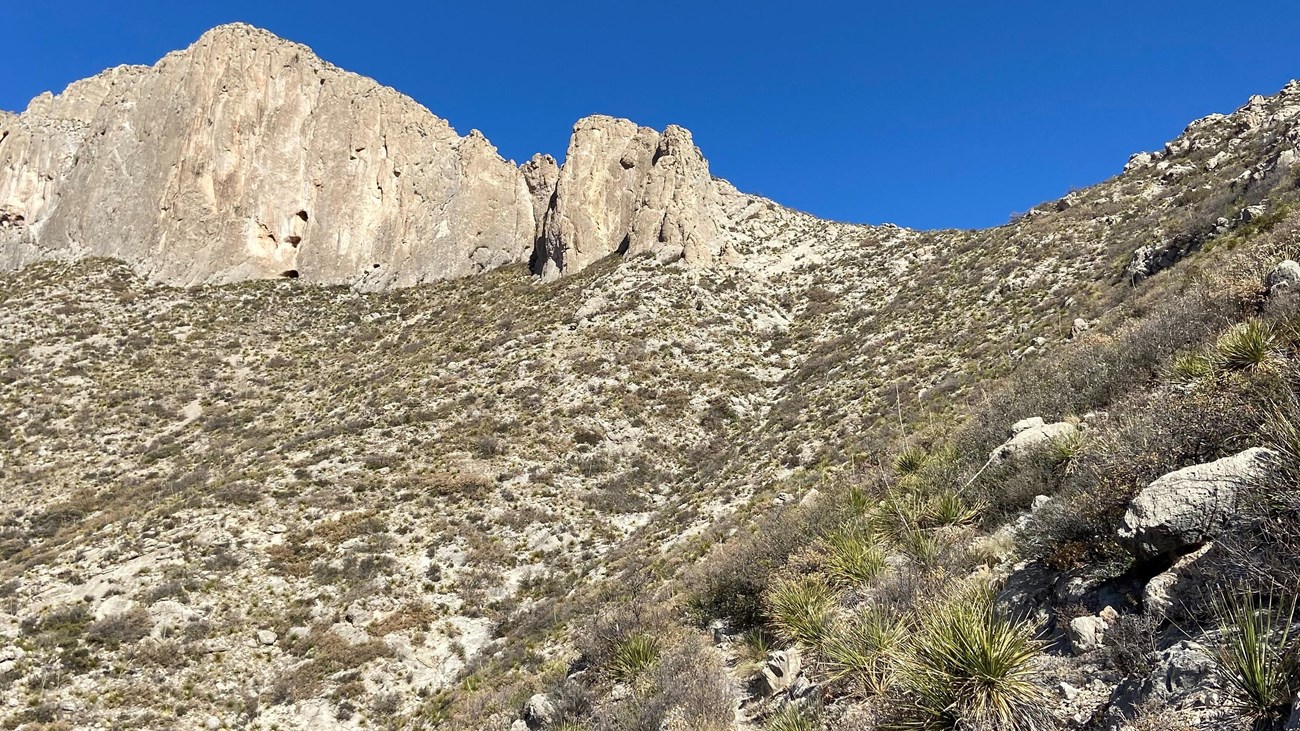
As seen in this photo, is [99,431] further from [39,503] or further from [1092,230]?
[1092,230]

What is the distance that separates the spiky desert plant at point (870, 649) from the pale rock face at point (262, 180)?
161ft

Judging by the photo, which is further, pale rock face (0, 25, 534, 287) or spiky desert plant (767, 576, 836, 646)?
pale rock face (0, 25, 534, 287)

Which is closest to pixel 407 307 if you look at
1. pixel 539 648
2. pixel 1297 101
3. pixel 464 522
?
pixel 464 522

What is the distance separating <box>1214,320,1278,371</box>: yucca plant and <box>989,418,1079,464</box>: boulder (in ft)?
5.94

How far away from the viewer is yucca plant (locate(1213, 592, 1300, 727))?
124 inches

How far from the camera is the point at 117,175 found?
56000 mm

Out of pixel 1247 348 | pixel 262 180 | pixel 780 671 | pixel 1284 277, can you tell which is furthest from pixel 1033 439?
pixel 262 180

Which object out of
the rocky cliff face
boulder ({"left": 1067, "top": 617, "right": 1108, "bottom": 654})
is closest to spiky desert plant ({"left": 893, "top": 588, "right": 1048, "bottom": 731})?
boulder ({"left": 1067, "top": 617, "right": 1108, "bottom": 654})

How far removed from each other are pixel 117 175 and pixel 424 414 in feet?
159

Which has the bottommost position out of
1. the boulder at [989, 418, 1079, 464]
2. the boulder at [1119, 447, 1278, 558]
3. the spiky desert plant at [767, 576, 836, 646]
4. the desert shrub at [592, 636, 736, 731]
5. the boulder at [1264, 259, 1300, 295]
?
the desert shrub at [592, 636, 736, 731]

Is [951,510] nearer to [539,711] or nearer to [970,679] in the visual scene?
[970,679]

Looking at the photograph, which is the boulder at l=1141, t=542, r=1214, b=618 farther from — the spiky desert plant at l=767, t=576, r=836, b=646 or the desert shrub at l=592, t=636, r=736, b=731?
the desert shrub at l=592, t=636, r=736, b=731

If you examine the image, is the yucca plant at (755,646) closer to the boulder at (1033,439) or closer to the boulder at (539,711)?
the boulder at (539,711)

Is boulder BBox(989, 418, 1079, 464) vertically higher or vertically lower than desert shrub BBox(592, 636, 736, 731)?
higher
